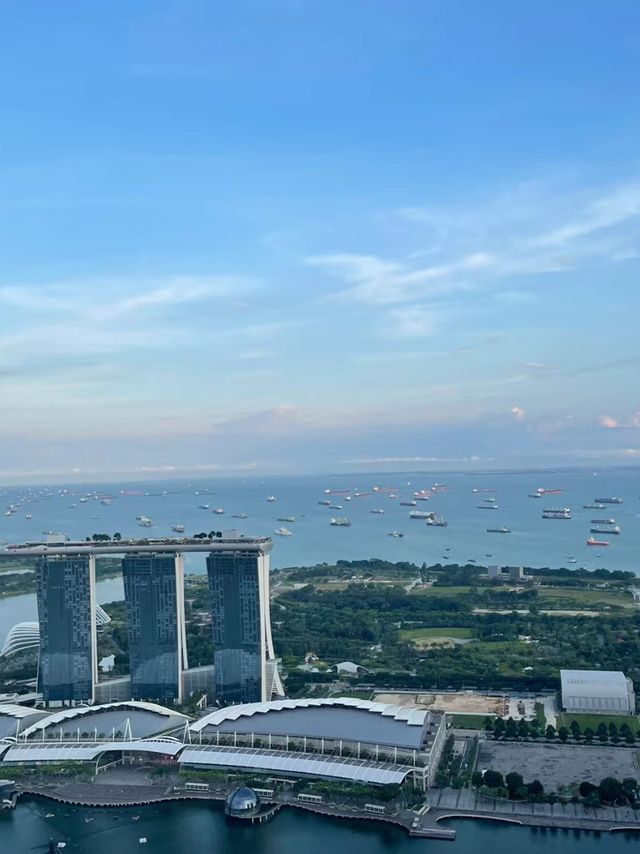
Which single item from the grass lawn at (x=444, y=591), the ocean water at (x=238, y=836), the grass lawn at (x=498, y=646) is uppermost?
the grass lawn at (x=444, y=591)

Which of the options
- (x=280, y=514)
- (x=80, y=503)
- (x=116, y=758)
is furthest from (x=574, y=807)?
(x=80, y=503)

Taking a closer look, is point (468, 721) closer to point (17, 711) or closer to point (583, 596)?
point (17, 711)

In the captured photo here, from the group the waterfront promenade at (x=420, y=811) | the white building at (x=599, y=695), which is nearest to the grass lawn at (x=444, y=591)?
the white building at (x=599, y=695)

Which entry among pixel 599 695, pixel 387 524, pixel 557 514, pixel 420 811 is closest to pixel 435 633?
pixel 599 695

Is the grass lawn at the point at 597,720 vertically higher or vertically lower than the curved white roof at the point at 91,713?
lower

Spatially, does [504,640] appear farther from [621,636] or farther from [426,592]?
[426,592]

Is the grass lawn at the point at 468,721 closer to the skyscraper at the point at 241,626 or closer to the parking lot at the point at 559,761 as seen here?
the parking lot at the point at 559,761

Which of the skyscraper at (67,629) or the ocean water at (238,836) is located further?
the skyscraper at (67,629)
